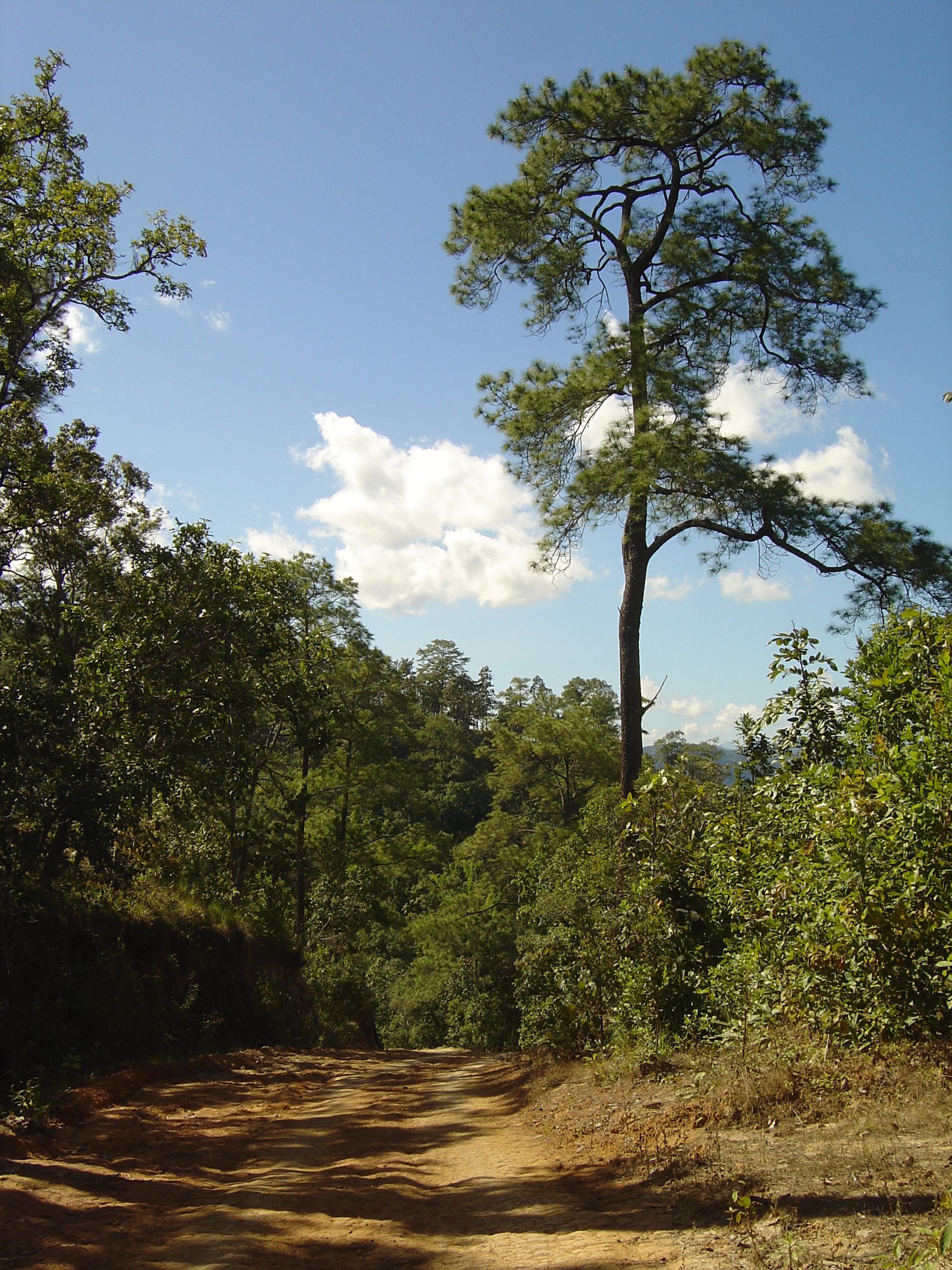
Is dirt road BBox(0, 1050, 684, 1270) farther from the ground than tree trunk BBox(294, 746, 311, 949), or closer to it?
closer to it

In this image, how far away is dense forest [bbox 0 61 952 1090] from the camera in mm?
5559

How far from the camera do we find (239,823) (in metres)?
21.5

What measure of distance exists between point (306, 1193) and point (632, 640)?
29.0ft

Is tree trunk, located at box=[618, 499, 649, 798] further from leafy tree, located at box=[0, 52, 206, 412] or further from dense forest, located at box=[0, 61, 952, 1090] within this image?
leafy tree, located at box=[0, 52, 206, 412]

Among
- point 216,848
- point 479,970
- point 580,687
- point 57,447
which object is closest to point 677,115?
point 57,447

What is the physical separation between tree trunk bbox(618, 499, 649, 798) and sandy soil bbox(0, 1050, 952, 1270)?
Result: 480cm

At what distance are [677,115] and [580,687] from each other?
164 ft

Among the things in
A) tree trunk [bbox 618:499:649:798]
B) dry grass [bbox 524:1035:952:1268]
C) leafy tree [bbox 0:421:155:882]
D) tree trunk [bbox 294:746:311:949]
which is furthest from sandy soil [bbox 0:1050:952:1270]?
tree trunk [bbox 294:746:311:949]

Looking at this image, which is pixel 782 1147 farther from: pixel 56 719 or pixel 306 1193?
pixel 56 719

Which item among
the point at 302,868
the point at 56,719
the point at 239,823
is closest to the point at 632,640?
the point at 56,719

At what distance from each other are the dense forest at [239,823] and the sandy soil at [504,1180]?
859 millimetres

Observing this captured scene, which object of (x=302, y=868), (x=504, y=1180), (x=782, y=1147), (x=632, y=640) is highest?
(x=632, y=640)

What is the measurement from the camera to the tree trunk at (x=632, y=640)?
1250 centimetres

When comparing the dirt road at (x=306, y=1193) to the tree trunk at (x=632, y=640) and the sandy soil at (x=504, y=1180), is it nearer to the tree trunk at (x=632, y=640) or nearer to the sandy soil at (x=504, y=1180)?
the sandy soil at (x=504, y=1180)
